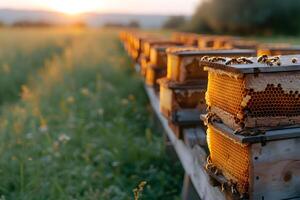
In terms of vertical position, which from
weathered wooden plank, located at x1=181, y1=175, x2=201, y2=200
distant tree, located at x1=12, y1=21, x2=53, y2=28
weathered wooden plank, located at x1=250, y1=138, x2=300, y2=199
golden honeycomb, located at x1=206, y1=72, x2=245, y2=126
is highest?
golden honeycomb, located at x1=206, y1=72, x2=245, y2=126

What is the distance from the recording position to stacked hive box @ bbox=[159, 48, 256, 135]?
3.86 meters

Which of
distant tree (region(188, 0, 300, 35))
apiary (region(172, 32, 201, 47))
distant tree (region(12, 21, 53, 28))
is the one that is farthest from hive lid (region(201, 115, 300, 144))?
distant tree (region(12, 21, 53, 28))

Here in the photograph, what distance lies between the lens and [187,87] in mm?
3869

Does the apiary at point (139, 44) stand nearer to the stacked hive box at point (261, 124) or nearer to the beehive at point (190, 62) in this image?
the beehive at point (190, 62)

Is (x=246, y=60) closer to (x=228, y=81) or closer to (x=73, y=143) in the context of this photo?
(x=228, y=81)

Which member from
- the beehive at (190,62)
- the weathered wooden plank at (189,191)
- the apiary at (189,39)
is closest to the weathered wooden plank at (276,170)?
the weathered wooden plank at (189,191)

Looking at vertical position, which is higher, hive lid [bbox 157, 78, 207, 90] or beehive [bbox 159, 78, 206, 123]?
hive lid [bbox 157, 78, 207, 90]

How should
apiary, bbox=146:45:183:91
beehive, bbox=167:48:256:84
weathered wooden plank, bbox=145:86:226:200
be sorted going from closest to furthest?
1. weathered wooden plank, bbox=145:86:226:200
2. beehive, bbox=167:48:256:84
3. apiary, bbox=146:45:183:91

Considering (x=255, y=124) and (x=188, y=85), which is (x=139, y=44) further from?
(x=255, y=124)

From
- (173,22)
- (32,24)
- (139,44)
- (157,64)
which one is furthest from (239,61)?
(32,24)

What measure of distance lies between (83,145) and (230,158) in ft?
10.4

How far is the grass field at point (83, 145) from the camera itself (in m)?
4.32

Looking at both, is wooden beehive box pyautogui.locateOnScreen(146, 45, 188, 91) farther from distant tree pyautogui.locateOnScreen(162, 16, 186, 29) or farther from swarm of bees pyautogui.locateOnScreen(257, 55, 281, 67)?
distant tree pyautogui.locateOnScreen(162, 16, 186, 29)

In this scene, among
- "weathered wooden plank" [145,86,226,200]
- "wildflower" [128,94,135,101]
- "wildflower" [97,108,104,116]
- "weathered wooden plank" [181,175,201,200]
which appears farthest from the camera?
"wildflower" [128,94,135,101]
